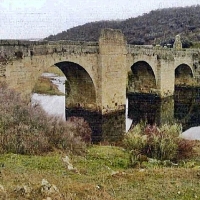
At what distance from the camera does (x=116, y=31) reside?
23672 millimetres

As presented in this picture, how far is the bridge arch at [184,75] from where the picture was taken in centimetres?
4000

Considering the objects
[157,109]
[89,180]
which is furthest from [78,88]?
[89,180]

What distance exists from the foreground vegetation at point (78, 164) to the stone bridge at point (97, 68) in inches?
81.4

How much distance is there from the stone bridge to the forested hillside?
34.8 metres

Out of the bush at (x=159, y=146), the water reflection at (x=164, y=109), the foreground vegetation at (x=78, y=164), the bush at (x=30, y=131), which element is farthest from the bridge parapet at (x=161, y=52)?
the bush at (x=30, y=131)

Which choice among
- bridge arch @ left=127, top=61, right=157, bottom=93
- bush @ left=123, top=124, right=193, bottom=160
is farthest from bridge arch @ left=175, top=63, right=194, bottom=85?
bush @ left=123, top=124, right=193, bottom=160

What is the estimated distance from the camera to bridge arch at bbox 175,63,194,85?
40.0 metres

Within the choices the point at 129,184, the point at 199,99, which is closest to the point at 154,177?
the point at 129,184

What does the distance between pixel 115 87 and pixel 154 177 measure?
53.0 feet

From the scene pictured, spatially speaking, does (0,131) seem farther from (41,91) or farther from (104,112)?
(41,91)

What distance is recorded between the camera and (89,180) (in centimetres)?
821

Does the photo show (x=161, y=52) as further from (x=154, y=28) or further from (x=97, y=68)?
(x=154, y=28)

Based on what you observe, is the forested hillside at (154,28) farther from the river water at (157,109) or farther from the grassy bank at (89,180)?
the grassy bank at (89,180)

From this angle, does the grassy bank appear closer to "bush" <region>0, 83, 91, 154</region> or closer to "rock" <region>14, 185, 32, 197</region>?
"rock" <region>14, 185, 32, 197</region>
